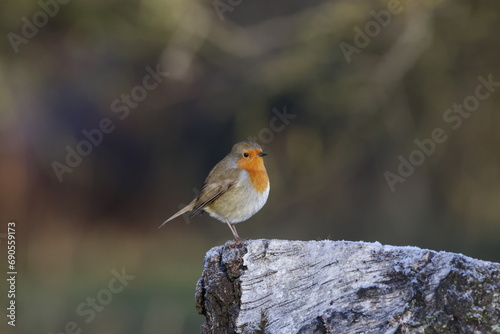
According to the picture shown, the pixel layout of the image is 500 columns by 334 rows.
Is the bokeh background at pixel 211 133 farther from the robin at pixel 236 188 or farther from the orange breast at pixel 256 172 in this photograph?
the orange breast at pixel 256 172

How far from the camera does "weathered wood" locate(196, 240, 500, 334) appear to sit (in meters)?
3.26

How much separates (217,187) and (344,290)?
7.43 feet

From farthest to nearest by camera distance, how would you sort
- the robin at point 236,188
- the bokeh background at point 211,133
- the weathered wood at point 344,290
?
1. the bokeh background at point 211,133
2. the robin at point 236,188
3. the weathered wood at point 344,290

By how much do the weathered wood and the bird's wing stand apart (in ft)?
5.27

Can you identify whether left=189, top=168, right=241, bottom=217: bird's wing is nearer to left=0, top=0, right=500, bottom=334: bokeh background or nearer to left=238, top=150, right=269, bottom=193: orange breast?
left=238, top=150, right=269, bottom=193: orange breast

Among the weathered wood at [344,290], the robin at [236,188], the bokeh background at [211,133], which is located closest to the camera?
the weathered wood at [344,290]

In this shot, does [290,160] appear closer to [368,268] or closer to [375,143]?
[375,143]

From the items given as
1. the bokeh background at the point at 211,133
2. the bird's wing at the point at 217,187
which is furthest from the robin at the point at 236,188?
the bokeh background at the point at 211,133

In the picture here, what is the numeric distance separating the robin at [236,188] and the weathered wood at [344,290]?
5.16 ft

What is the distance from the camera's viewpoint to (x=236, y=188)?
5.61 m

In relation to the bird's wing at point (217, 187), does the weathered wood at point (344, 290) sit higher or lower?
lower

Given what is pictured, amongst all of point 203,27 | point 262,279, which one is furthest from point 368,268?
point 203,27

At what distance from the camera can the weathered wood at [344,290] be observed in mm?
3260

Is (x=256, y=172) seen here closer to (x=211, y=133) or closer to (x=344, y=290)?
(x=344, y=290)
